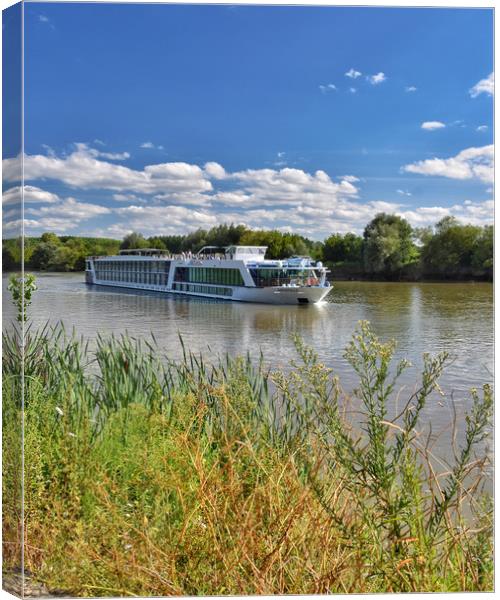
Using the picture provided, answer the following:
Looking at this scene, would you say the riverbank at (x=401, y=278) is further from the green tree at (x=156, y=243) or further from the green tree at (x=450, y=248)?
the green tree at (x=156, y=243)

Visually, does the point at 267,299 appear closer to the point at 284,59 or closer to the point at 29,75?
the point at 284,59

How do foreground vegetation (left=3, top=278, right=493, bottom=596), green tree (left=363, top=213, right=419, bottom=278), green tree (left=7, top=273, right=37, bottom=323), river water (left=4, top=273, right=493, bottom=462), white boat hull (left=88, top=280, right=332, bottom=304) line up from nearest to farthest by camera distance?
foreground vegetation (left=3, top=278, right=493, bottom=596), green tree (left=7, top=273, right=37, bottom=323), river water (left=4, top=273, right=493, bottom=462), green tree (left=363, top=213, right=419, bottom=278), white boat hull (left=88, top=280, right=332, bottom=304)

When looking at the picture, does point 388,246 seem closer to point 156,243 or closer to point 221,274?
point 221,274

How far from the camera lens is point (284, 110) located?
10.4 ft

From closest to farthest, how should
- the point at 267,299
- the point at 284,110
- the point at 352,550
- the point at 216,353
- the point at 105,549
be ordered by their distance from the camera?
the point at 352,550
the point at 105,549
the point at 284,110
the point at 216,353
the point at 267,299

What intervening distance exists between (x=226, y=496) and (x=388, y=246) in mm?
Answer: 1560

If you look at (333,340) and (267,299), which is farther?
(267,299)

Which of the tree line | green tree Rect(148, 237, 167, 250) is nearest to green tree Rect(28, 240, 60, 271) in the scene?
the tree line

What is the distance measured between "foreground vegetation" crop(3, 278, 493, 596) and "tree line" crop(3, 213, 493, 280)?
1.62 ft

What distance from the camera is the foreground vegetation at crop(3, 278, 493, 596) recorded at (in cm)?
243

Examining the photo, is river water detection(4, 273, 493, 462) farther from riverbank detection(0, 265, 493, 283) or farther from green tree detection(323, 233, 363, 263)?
green tree detection(323, 233, 363, 263)

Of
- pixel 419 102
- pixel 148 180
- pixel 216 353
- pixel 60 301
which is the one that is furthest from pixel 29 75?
pixel 419 102

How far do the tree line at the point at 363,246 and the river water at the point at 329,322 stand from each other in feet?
0.30

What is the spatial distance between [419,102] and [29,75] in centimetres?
188
